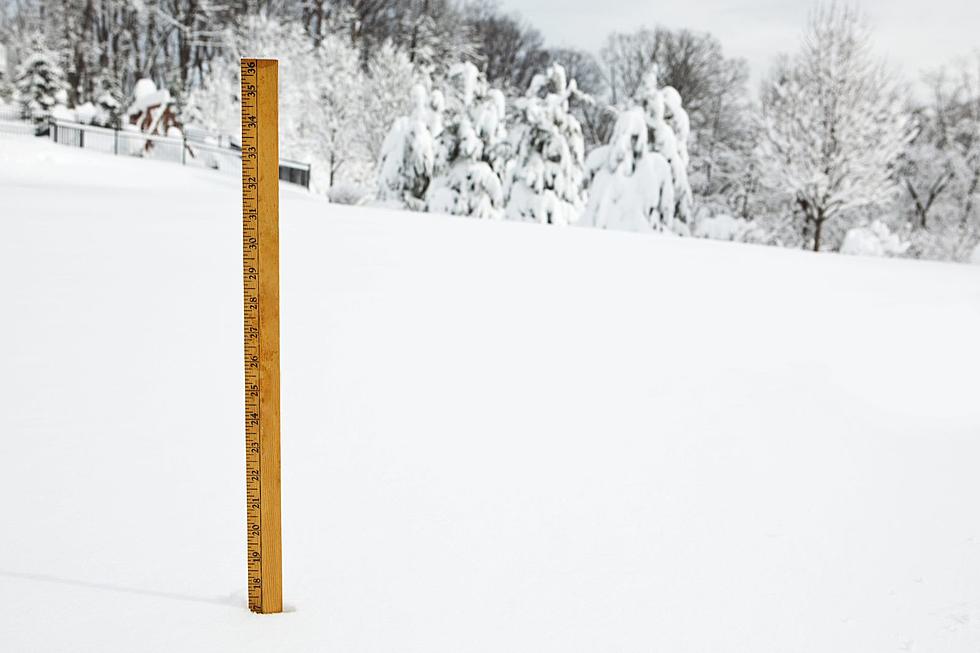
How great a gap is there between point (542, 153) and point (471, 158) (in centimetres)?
219

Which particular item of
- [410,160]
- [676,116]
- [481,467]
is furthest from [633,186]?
[481,467]

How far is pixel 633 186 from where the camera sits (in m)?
21.3

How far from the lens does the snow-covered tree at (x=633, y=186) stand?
69.4ft

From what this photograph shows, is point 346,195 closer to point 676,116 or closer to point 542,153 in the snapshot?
point 542,153

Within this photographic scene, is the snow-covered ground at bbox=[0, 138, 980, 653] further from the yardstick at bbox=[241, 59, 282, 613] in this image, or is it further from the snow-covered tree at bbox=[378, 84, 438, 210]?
the snow-covered tree at bbox=[378, 84, 438, 210]

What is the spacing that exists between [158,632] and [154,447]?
4.18 ft

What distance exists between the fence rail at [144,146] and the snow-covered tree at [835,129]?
16.6 meters

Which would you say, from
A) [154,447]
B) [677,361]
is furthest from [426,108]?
[154,447]

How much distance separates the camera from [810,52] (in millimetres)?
25094

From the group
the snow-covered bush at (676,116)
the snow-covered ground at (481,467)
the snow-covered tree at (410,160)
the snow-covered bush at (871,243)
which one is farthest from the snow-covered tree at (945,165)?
the snow-covered ground at (481,467)

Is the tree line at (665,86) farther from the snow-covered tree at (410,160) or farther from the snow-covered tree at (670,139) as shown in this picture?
the snow-covered tree at (410,160)

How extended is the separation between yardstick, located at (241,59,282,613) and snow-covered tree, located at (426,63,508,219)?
20120 millimetres

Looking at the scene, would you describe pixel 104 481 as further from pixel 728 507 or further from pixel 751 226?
pixel 751 226

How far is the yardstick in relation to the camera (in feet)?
6.09
